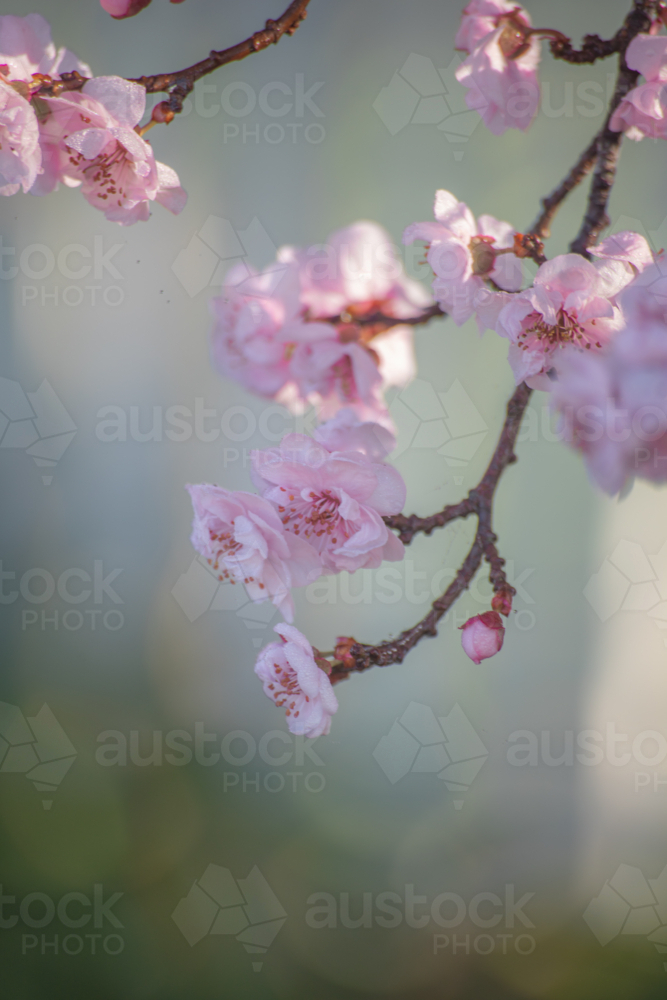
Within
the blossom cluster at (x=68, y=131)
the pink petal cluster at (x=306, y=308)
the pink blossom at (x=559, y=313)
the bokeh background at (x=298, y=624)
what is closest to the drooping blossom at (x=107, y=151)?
the blossom cluster at (x=68, y=131)

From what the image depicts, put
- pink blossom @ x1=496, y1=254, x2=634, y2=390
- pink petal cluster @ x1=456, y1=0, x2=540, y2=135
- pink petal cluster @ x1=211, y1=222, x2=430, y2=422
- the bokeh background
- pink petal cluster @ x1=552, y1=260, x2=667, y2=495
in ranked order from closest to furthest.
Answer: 1. pink petal cluster @ x1=552, y1=260, x2=667, y2=495
2. pink blossom @ x1=496, y1=254, x2=634, y2=390
3. pink petal cluster @ x1=456, y1=0, x2=540, y2=135
4. pink petal cluster @ x1=211, y1=222, x2=430, y2=422
5. the bokeh background

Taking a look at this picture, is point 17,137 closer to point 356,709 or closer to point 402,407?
point 402,407

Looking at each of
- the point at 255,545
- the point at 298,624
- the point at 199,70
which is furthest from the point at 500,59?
the point at 298,624

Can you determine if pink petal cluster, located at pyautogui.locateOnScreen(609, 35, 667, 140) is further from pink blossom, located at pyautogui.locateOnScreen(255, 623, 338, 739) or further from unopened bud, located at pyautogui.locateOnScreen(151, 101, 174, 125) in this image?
pink blossom, located at pyautogui.locateOnScreen(255, 623, 338, 739)

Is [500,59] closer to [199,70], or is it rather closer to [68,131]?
[199,70]

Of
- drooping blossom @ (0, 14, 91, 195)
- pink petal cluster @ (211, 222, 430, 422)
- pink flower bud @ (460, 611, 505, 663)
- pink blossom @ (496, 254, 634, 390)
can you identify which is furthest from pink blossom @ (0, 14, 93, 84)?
pink flower bud @ (460, 611, 505, 663)

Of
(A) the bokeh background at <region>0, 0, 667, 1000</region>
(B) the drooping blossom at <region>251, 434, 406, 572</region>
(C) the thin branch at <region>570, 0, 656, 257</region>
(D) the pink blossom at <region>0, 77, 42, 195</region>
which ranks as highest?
(C) the thin branch at <region>570, 0, 656, 257</region>

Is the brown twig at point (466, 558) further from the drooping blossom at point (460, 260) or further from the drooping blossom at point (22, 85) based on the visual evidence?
the drooping blossom at point (22, 85)
